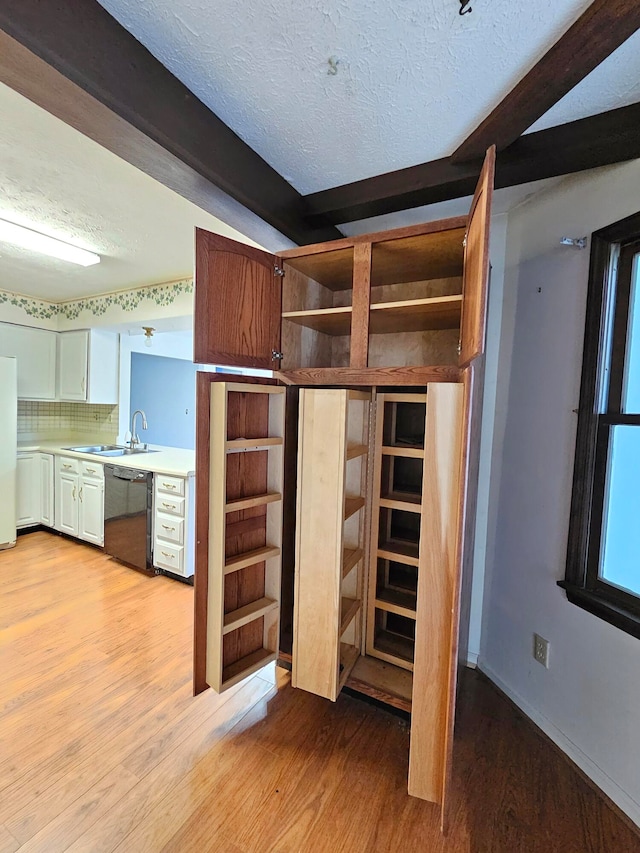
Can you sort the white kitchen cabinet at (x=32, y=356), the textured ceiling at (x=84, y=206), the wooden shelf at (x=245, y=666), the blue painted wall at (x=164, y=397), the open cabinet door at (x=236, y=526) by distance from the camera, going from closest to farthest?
the textured ceiling at (x=84, y=206) < the open cabinet door at (x=236, y=526) < the wooden shelf at (x=245, y=666) < the white kitchen cabinet at (x=32, y=356) < the blue painted wall at (x=164, y=397)

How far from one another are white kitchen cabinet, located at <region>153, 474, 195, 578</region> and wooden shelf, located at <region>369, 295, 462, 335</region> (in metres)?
1.83

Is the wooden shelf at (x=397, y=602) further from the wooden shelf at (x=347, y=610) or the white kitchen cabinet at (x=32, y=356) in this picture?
the white kitchen cabinet at (x=32, y=356)

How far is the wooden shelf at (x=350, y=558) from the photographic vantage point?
1620 mm

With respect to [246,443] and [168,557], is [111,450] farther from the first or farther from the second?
[246,443]

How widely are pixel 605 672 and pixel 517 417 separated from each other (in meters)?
1.06

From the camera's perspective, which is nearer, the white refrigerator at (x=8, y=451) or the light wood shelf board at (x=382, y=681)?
the light wood shelf board at (x=382, y=681)

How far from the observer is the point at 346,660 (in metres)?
1.73

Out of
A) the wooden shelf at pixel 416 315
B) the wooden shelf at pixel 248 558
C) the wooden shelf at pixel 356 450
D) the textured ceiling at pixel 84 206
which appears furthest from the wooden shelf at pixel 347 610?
the textured ceiling at pixel 84 206

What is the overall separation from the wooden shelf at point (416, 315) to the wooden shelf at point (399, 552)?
107cm

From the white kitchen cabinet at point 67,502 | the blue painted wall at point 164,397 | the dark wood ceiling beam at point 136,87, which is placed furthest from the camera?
the blue painted wall at point 164,397

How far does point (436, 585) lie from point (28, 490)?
4175 millimetres

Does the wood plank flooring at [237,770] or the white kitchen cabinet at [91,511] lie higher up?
the white kitchen cabinet at [91,511]

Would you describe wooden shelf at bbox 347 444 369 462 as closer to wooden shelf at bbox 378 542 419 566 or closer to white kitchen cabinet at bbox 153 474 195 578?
wooden shelf at bbox 378 542 419 566

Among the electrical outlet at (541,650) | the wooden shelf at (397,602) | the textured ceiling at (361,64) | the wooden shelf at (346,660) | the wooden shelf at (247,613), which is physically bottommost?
the wooden shelf at (346,660)
